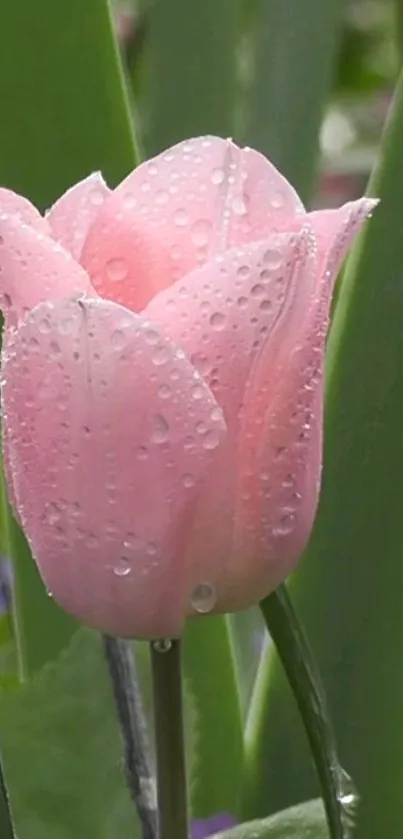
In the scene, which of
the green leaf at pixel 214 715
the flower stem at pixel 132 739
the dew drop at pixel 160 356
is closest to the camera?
the dew drop at pixel 160 356

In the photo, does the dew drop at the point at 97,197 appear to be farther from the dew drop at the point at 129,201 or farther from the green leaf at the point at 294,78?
the green leaf at the point at 294,78

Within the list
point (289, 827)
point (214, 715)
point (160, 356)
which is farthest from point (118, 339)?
point (214, 715)

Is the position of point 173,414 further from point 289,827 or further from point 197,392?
point 289,827

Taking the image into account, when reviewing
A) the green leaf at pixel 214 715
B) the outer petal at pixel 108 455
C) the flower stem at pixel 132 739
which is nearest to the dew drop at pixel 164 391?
the outer petal at pixel 108 455

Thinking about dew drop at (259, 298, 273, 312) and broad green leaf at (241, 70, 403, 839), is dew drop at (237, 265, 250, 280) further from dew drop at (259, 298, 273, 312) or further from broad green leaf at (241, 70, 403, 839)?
broad green leaf at (241, 70, 403, 839)

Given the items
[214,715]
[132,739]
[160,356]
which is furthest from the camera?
[214,715]

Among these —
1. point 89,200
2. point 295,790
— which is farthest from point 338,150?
point 89,200
